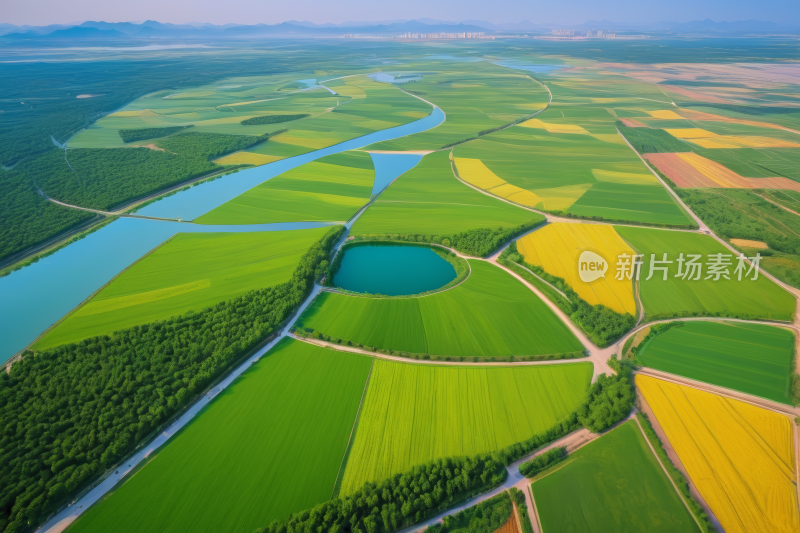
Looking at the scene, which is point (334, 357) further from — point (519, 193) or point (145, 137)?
point (145, 137)

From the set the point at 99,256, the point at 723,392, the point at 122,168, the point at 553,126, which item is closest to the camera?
the point at 723,392

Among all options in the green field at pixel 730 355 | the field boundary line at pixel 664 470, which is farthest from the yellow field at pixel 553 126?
the field boundary line at pixel 664 470

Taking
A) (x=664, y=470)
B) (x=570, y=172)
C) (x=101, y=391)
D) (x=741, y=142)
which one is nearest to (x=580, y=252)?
(x=664, y=470)

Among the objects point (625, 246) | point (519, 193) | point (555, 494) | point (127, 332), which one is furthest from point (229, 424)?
point (519, 193)

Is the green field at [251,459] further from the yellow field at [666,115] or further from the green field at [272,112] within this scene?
the yellow field at [666,115]

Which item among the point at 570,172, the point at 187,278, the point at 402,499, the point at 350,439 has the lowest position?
the point at 350,439

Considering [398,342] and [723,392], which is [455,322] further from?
[723,392]
